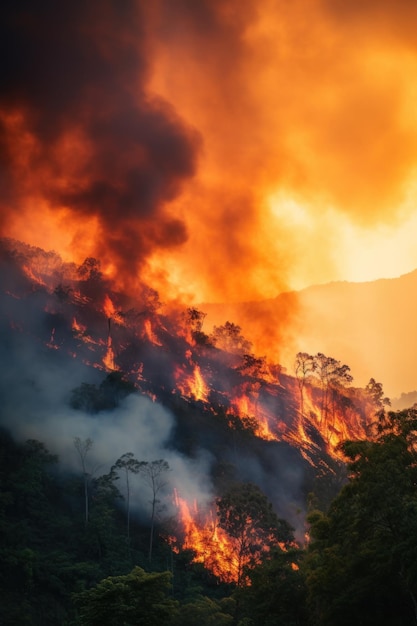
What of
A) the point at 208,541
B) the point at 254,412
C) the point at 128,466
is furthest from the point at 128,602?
the point at 254,412

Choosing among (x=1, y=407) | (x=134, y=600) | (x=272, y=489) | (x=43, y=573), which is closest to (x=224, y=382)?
(x=272, y=489)

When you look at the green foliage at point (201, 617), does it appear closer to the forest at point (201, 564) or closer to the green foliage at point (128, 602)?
the forest at point (201, 564)

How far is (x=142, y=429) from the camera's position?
247 feet

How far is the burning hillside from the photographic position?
7156 centimetres

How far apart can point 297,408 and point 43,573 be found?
259 ft

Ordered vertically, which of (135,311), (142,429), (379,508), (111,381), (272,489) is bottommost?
(379,508)

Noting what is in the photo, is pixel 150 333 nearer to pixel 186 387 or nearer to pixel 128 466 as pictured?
pixel 186 387

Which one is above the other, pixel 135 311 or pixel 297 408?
pixel 135 311

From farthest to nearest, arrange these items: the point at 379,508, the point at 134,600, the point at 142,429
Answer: the point at 142,429
the point at 134,600
the point at 379,508

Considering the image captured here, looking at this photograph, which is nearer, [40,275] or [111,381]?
[111,381]

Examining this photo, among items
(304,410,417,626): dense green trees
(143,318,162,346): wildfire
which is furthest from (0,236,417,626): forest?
(143,318,162,346): wildfire

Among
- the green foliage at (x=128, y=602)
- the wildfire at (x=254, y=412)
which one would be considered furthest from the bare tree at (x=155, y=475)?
the wildfire at (x=254, y=412)

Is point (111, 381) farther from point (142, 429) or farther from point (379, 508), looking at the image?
point (379, 508)

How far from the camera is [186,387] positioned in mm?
100438
